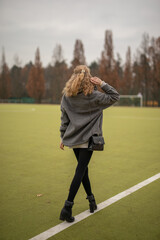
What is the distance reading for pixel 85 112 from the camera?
347 centimetres

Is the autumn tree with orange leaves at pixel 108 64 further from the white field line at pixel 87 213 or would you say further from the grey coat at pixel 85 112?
the grey coat at pixel 85 112

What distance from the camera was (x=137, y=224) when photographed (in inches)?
134

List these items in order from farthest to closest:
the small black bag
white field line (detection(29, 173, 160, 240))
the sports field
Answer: the small black bag, the sports field, white field line (detection(29, 173, 160, 240))

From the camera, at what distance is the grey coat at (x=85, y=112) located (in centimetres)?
341

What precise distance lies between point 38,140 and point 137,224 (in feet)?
23.2

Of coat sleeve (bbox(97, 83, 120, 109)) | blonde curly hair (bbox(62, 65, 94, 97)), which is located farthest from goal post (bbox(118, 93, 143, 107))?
blonde curly hair (bbox(62, 65, 94, 97))

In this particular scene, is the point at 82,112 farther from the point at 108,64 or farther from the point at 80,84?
the point at 108,64

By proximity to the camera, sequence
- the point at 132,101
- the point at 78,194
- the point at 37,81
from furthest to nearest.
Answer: the point at 37,81 < the point at 132,101 < the point at 78,194

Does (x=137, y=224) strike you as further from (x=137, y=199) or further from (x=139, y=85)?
(x=139, y=85)

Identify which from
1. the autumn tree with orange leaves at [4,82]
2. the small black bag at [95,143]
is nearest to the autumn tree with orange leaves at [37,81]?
the autumn tree with orange leaves at [4,82]

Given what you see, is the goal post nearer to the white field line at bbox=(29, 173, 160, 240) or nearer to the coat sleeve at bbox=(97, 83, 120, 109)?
the white field line at bbox=(29, 173, 160, 240)

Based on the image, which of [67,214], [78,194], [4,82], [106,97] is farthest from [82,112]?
[4,82]

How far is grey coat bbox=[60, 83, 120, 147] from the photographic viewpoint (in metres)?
3.41

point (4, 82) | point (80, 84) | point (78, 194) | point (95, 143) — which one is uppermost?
point (4, 82)
